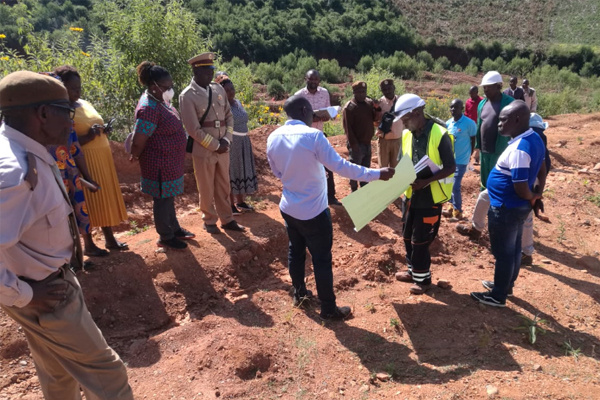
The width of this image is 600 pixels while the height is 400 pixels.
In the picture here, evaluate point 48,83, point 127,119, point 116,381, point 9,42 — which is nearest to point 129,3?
point 127,119

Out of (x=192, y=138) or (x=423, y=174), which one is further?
(x=192, y=138)

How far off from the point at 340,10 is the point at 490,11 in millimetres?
13649

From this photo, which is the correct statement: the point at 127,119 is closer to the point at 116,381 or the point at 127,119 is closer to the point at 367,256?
the point at 367,256

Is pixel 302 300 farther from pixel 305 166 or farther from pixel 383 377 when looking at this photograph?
pixel 305 166

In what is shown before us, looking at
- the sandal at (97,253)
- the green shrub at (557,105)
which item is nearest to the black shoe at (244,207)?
the sandal at (97,253)

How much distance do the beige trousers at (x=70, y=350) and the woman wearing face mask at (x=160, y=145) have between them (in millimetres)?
2173

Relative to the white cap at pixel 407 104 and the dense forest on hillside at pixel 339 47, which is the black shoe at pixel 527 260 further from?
the dense forest on hillside at pixel 339 47

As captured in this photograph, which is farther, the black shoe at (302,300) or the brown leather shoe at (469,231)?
the brown leather shoe at (469,231)

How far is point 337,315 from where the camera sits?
4.04 meters

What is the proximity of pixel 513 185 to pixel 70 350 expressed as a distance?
11.1ft

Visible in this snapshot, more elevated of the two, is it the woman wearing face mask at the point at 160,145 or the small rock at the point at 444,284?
the woman wearing face mask at the point at 160,145

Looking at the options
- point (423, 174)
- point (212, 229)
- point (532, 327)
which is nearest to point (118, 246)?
point (212, 229)

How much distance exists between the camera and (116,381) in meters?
2.38

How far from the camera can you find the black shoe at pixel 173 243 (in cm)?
482
